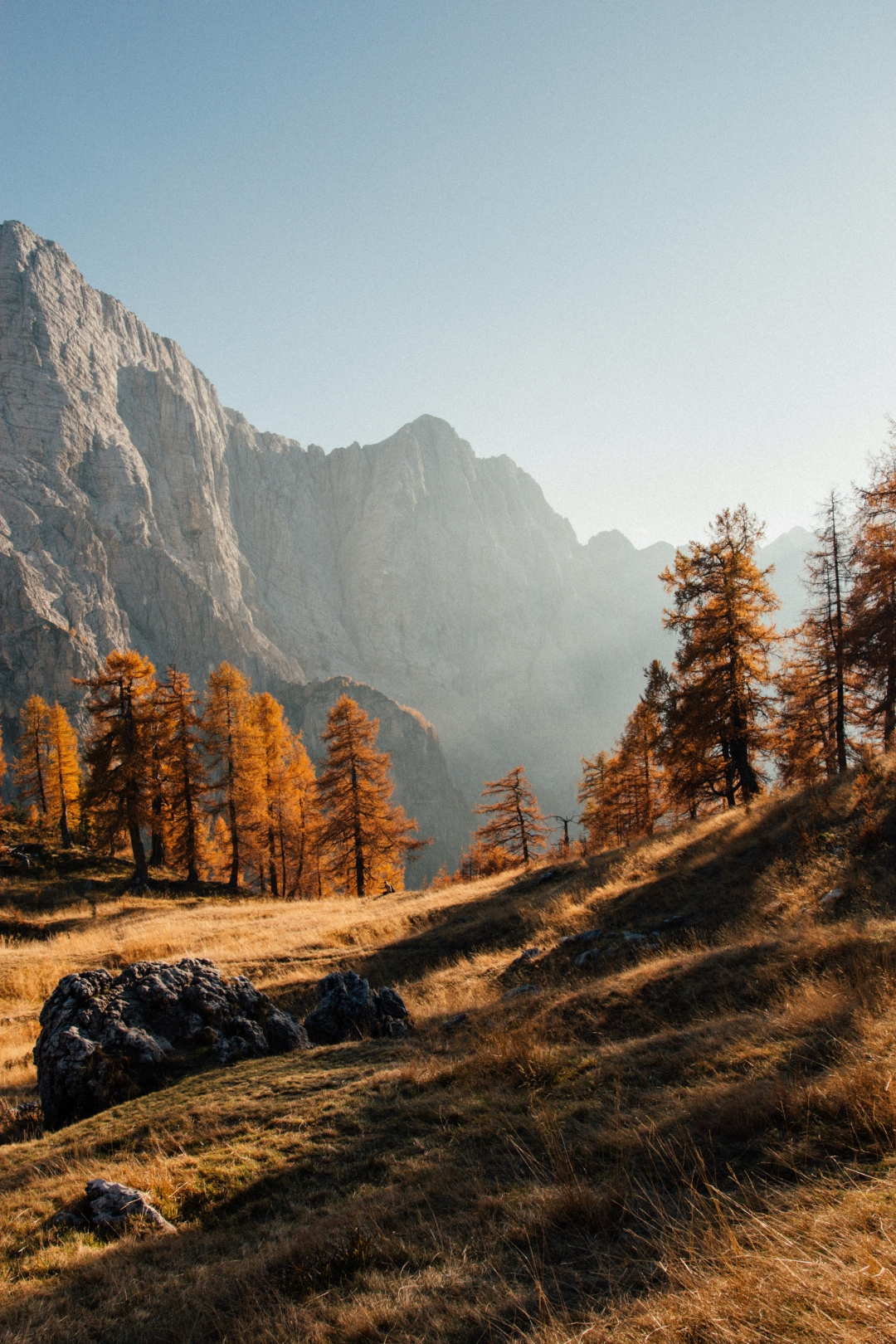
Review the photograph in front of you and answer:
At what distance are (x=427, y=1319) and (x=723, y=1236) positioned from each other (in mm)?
1445

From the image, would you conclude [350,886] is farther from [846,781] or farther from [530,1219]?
[530,1219]

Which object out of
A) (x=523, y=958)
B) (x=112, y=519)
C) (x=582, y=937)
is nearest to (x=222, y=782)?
(x=523, y=958)

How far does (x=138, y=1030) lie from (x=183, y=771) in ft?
86.9

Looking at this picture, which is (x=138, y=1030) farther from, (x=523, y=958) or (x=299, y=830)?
(x=299, y=830)

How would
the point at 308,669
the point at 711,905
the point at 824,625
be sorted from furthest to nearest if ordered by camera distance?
the point at 308,669 < the point at 824,625 < the point at 711,905

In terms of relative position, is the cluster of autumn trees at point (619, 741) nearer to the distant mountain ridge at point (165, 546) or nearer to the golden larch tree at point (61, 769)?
the golden larch tree at point (61, 769)

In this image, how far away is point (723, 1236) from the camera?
9.70ft

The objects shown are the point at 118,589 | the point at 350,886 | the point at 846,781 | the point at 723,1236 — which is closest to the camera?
the point at 723,1236

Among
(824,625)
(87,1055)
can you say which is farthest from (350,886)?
(87,1055)

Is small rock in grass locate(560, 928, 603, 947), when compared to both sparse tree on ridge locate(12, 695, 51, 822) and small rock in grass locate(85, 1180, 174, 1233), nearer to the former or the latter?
small rock in grass locate(85, 1180, 174, 1233)

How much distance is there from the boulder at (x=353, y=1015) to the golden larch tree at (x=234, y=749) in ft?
83.5

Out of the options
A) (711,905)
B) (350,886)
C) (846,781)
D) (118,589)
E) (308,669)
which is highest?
(118,589)

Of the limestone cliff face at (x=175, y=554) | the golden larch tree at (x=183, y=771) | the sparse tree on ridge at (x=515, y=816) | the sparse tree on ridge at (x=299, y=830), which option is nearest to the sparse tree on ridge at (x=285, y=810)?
the sparse tree on ridge at (x=299, y=830)

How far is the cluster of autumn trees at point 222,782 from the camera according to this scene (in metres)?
30.1
